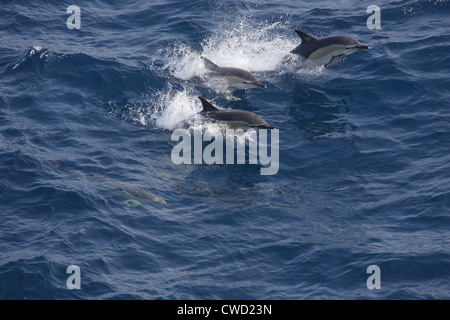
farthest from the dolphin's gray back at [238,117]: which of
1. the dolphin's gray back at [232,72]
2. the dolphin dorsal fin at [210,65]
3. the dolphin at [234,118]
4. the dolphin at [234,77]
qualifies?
the dolphin dorsal fin at [210,65]

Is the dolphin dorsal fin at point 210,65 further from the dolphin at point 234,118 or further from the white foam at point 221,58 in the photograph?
the dolphin at point 234,118

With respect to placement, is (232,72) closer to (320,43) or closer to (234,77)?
(234,77)

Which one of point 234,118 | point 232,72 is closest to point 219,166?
point 234,118

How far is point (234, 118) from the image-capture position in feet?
62.2

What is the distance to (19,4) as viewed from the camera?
27531mm

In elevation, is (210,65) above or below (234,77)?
above

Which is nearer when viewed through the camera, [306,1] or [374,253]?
[374,253]

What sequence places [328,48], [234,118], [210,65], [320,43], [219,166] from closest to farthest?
[219,166] < [234,118] < [210,65] < [328,48] < [320,43]

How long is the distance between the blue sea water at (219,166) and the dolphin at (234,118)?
42.3 inches

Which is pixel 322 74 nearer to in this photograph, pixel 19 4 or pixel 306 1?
pixel 306 1

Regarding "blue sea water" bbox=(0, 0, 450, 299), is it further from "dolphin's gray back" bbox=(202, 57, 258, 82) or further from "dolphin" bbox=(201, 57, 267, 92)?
"dolphin's gray back" bbox=(202, 57, 258, 82)

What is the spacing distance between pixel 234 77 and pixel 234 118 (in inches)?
113

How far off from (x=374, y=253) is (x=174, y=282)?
4489 mm
